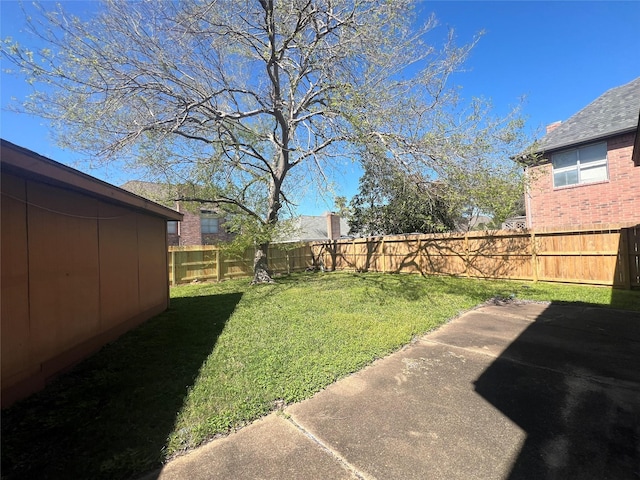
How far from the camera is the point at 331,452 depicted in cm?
229

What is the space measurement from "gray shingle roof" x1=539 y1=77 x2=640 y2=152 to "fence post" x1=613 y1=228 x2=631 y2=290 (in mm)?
3499

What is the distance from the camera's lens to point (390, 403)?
2955 millimetres

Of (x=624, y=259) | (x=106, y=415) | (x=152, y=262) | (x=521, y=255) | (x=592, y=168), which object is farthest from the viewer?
(x=592, y=168)

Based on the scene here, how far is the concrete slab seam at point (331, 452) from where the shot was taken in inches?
80.7

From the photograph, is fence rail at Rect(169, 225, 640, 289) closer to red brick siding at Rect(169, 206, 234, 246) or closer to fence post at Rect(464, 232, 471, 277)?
fence post at Rect(464, 232, 471, 277)

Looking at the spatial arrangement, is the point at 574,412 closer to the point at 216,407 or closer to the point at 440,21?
the point at 216,407

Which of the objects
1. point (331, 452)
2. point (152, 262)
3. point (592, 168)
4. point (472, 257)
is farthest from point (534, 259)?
point (152, 262)

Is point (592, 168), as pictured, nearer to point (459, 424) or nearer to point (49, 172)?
point (459, 424)

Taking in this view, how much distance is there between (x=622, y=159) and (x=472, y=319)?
8944 millimetres

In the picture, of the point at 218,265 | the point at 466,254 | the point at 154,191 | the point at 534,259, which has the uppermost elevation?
the point at 154,191

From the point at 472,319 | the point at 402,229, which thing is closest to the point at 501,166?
the point at 472,319

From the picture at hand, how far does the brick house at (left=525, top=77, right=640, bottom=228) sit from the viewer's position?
32.5 ft

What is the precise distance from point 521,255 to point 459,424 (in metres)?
9.06

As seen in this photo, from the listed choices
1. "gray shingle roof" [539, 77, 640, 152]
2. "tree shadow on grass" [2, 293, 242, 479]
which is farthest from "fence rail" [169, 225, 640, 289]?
"tree shadow on grass" [2, 293, 242, 479]
